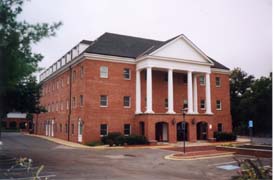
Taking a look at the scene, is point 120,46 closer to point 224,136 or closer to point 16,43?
point 224,136

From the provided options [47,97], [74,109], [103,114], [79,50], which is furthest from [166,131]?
[47,97]

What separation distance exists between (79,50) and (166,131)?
743 cm

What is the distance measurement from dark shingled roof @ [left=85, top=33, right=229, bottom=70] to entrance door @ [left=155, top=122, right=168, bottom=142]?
15.2 ft

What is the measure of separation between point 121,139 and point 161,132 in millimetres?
4007

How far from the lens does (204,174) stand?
26.6ft

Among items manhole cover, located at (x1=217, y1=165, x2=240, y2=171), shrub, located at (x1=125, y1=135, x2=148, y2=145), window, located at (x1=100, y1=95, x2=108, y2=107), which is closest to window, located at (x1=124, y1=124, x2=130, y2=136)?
shrub, located at (x1=125, y1=135, x2=148, y2=145)

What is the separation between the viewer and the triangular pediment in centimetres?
1916

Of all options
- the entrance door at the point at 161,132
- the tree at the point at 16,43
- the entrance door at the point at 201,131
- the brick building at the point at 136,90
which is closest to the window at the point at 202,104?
the brick building at the point at 136,90

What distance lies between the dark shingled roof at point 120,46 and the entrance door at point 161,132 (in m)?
4.62

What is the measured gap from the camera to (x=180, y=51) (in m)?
19.8

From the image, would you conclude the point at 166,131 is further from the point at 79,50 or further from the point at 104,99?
the point at 79,50

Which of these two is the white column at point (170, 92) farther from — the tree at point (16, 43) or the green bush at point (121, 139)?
the tree at point (16, 43)

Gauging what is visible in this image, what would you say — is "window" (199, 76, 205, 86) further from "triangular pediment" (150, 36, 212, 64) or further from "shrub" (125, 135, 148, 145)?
"shrub" (125, 135, 148, 145)

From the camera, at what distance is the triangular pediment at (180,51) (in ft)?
62.8
